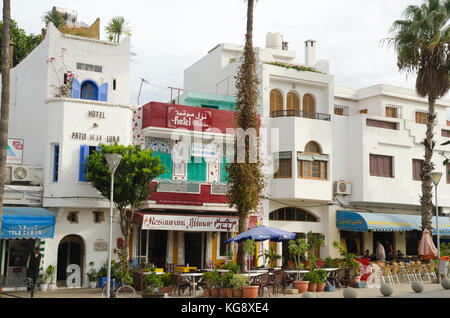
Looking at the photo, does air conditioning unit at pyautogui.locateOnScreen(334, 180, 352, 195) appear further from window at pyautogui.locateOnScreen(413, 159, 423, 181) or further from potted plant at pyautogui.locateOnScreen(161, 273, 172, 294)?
potted plant at pyautogui.locateOnScreen(161, 273, 172, 294)

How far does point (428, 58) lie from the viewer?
2694 cm

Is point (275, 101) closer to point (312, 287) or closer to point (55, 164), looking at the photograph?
point (312, 287)

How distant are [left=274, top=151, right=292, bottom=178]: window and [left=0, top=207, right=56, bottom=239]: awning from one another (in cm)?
1139

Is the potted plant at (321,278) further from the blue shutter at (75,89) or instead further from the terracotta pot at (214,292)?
the blue shutter at (75,89)

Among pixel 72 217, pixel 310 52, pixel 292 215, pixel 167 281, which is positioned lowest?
pixel 167 281

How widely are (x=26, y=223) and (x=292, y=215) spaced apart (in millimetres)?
13796

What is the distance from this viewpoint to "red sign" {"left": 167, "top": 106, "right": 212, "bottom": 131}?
1001 inches

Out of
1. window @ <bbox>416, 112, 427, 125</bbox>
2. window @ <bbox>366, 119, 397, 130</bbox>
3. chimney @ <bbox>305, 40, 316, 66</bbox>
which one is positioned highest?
chimney @ <bbox>305, 40, 316, 66</bbox>

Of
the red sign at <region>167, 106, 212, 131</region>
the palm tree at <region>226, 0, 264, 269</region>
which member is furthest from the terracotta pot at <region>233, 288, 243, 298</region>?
the red sign at <region>167, 106, 212, 131</region>

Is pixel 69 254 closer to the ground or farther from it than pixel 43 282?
farther from it

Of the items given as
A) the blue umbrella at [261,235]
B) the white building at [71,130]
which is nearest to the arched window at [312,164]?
the blue umbrella at [261,235]

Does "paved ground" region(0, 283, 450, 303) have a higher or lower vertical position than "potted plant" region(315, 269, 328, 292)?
lower

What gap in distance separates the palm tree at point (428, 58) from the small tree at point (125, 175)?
13.2 metres

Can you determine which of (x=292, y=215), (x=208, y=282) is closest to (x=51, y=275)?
(x=208, y=282)
